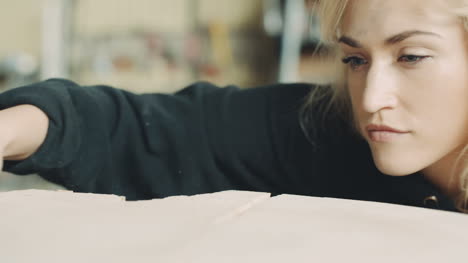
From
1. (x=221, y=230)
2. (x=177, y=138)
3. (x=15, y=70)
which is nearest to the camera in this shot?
(x=221, y=230)

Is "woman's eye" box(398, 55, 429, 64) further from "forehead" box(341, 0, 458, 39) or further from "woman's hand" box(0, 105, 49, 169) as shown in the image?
"woman's hand" box(0, 105, 49, 169)

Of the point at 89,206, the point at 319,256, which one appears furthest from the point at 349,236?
the point at 89,206

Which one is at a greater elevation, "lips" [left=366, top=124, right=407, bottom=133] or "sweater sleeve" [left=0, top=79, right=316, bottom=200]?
"lips" [left=366, top=124, right=407, bottom=133]

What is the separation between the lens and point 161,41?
2.78 meters

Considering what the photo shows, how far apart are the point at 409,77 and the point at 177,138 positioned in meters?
0.37

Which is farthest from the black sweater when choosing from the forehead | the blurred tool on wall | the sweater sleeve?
the blurred tool on wall

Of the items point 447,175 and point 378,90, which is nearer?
point 378,90

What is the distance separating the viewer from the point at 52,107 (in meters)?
0.68

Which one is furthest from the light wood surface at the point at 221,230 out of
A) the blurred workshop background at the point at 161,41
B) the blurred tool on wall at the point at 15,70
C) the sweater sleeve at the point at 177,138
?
the blurred workshop background at the point at 161,41

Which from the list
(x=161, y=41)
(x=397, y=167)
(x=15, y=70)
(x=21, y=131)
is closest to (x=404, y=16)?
(x=397, y=167)

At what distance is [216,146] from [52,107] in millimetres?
282

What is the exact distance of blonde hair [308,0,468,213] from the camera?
2.29 ft

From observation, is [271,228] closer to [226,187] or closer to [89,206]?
[89,206]

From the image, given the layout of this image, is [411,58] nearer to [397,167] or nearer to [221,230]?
[397,167]
